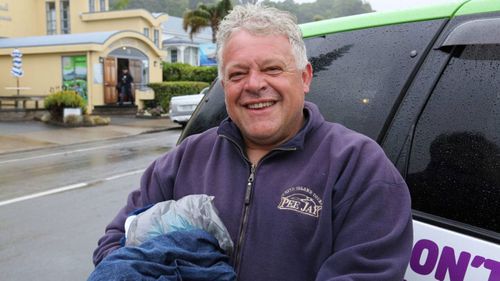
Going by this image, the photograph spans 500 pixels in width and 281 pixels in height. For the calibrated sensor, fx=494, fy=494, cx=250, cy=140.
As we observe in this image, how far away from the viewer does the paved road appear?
14.8 ft

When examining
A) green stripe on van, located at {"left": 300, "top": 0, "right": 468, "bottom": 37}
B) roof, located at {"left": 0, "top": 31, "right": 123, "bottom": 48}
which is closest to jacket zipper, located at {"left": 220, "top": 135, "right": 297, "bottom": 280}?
green stripe on van, located at {"left": 300, "top": 0, "right": 468, "bottom": 37}

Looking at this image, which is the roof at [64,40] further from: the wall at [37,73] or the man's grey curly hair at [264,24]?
the man's grey curly hair at [264,24]

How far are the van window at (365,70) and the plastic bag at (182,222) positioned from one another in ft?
2.11

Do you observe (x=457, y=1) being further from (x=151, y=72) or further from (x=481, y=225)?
(x=151, y=72)

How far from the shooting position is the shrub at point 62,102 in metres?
17.9

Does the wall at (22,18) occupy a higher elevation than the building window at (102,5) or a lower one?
lower

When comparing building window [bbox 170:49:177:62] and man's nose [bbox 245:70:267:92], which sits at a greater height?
building window [bbox 170:49:177:62]

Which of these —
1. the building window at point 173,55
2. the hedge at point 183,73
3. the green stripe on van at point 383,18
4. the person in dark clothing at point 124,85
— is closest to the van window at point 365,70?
the green stripe on van at point 383,18

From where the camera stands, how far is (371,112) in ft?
6.04

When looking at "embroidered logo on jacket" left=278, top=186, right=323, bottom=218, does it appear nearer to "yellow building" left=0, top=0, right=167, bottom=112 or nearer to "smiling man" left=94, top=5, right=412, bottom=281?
"smiling man" left=94, top=5, right=412, bottom=281

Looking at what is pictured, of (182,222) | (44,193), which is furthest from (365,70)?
(44,193)

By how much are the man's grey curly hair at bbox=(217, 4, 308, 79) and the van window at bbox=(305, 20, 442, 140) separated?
0.29m

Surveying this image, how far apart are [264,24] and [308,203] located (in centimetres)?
62

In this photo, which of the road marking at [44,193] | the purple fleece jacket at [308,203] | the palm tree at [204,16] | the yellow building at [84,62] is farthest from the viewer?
the palm tree at [204,16]
